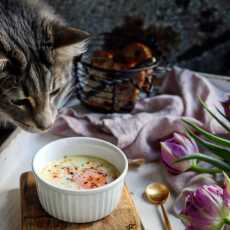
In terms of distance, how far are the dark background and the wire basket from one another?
0.13 m

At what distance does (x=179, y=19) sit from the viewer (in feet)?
4.01

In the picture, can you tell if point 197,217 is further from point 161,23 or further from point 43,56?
point 161,23

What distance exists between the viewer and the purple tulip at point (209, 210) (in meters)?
0.51

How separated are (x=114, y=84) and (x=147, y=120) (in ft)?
0.42

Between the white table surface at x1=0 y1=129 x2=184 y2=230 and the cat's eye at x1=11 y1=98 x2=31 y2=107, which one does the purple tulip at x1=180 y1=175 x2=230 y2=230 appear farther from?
the cat's eye at x1=11 y1=98 x2=31 y2=107

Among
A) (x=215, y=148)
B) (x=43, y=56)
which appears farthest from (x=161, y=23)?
(x=215, y=148)

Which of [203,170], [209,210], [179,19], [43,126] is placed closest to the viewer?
[209,210]

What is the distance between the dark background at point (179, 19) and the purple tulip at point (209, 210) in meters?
0.79

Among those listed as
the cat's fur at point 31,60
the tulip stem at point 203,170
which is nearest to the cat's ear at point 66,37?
the cat's fur at point 31,60

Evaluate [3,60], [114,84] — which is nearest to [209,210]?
[3,60]

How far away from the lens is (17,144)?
920 millimetres

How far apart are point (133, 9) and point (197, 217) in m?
0.83

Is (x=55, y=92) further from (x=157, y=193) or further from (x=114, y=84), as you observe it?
(x=157, y=193)

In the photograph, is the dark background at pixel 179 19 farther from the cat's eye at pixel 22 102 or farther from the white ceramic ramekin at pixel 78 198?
the white ceramic ramekin at pixel 78 198
